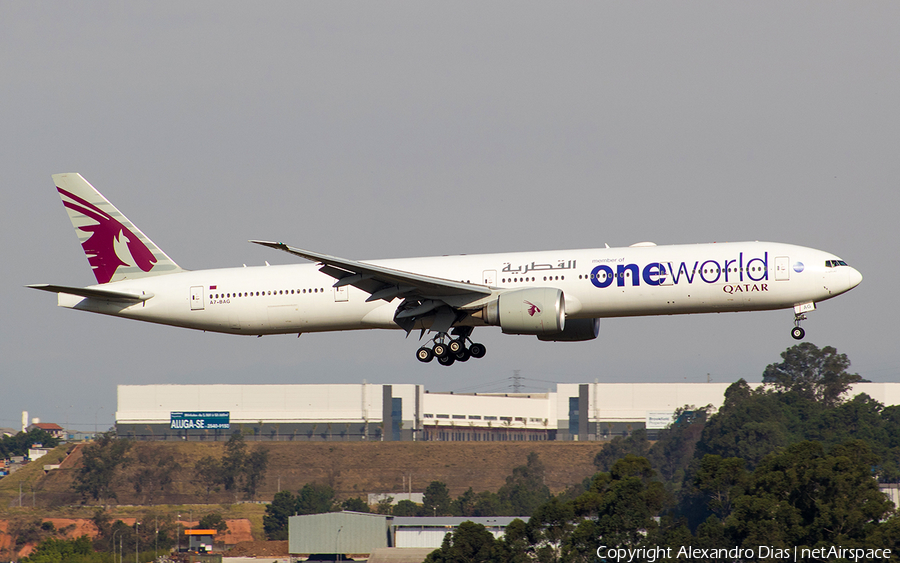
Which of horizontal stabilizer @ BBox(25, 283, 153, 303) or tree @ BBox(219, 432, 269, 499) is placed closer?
horizontal stabilizer @ BBox(25, 283, 153, 303)

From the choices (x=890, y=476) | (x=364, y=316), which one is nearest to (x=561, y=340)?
(x=364, y=316)

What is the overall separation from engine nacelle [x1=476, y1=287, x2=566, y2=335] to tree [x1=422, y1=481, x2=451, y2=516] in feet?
302

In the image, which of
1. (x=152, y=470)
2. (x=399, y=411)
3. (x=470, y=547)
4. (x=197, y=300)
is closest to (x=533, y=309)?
(x=197, y=300)

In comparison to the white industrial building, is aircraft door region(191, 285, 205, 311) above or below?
above

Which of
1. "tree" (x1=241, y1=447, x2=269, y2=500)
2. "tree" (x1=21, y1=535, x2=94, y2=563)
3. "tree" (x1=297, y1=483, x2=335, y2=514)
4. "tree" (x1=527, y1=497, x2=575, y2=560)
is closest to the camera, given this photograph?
"tree" (x1=527, y1=497, x2=575, y2=560)

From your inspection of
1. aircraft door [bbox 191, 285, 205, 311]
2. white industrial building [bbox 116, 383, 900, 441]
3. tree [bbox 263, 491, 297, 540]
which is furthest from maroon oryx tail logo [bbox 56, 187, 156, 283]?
white industrial building [bbox 116, 383, 900, 441]

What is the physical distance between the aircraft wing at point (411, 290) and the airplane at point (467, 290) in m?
0.05

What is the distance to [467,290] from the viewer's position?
4059 cm

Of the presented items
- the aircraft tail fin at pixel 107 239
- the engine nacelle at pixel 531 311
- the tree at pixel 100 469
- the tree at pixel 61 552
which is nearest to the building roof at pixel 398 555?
the tree at pixel 61 552

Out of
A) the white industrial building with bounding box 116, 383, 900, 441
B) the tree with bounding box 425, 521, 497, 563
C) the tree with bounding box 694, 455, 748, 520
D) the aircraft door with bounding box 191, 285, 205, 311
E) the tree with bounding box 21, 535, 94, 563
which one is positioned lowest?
the tree with bounding box 21, 535, 94, 563

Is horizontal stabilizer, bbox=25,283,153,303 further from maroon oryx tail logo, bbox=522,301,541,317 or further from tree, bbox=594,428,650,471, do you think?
tree, bbox=594,428,650,471

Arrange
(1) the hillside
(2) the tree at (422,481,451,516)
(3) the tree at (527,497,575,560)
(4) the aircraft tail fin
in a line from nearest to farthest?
(4) the aircraft tail fin, (3) the tree at (527,497,575,560), (2) the tree at (422,481,451,516), (1) the hillside

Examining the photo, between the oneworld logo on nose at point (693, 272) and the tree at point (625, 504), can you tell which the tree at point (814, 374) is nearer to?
the tree at point (625, 504)
